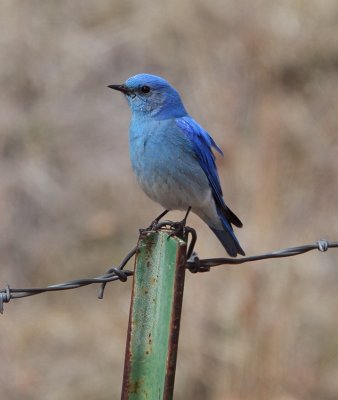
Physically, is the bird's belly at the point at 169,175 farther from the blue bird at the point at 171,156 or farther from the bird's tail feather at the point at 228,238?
the bird's tail feather at the point at 228,238

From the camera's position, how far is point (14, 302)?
8398mm

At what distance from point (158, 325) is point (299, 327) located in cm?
377

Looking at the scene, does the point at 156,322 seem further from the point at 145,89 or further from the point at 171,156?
the point at 145,89

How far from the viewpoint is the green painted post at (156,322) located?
3051 millimetres

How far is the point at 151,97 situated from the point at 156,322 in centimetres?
196

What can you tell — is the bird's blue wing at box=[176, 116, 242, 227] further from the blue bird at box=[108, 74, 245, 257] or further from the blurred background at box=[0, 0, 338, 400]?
the blurred background at box=[0, 0, 338, 400]

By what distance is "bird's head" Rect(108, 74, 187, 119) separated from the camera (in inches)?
190

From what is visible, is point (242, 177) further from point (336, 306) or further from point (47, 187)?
point (47, 187)

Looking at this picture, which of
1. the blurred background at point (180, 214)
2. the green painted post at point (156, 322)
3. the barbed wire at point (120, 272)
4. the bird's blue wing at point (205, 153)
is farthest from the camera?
the blurred background at point (180, 214)

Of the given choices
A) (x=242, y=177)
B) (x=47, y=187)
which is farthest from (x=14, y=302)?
(x=242, y=177)

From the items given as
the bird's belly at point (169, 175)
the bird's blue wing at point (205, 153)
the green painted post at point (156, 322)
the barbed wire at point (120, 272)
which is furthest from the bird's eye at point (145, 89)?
the green painted post at point (156, 322)

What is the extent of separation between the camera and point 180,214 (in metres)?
7.04

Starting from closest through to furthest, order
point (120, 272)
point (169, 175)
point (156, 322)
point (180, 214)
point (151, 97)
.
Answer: point (156, 322), point (120, 272), point (169, 175), point (151, 97), point (180, 214)

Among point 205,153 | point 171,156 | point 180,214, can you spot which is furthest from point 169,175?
point 180,214
